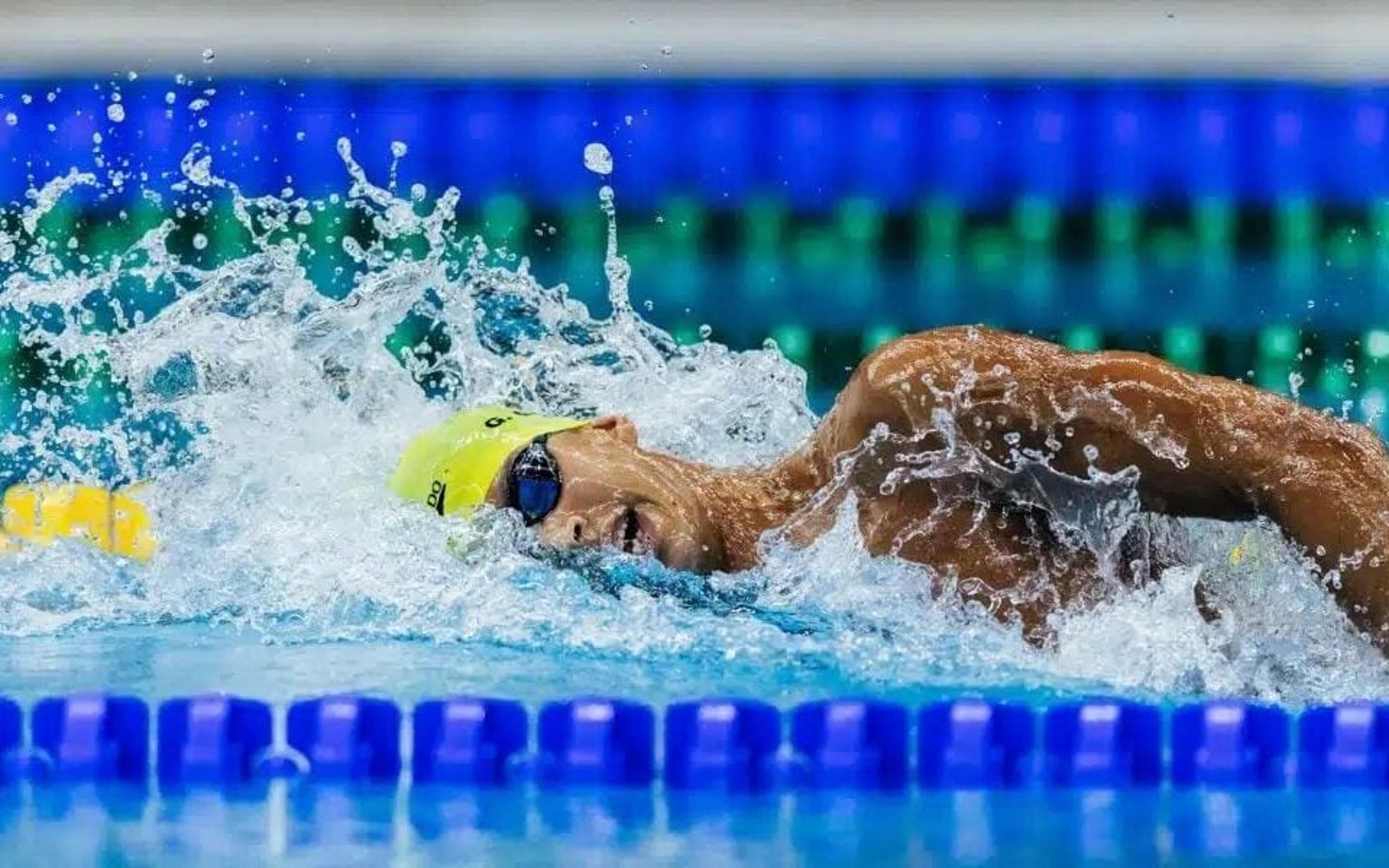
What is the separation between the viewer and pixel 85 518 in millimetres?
3781

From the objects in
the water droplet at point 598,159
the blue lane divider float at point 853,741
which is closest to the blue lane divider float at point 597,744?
A: the blue lane divider float at point 853,741

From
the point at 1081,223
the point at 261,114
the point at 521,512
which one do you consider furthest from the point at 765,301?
the point at 521,512

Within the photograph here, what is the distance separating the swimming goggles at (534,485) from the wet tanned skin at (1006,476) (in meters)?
0.01

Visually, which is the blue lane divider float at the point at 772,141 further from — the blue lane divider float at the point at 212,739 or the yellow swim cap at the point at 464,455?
the blue lane divider float at the point at 212,739

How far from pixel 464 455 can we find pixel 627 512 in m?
0.39

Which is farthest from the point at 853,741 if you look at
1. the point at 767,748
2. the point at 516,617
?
the point at 516,617

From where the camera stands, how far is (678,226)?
4602mm

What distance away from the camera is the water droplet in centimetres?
456

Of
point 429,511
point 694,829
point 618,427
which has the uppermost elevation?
point 618,427

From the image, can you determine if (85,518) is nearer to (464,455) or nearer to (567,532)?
(464,455)

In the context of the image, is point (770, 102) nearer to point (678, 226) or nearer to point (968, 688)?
point (678, 226)

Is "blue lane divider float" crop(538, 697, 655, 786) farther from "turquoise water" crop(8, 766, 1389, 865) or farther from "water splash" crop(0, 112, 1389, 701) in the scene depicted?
"water splash" crop(0, 112, 1389, 701)

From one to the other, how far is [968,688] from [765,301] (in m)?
2.13

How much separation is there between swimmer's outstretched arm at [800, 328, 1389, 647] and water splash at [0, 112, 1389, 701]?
2cm
